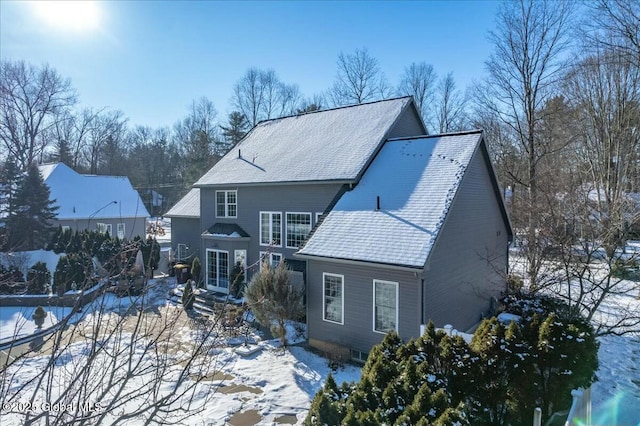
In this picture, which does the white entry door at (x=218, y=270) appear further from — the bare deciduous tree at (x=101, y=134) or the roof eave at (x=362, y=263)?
the bare deciduous tree at (x=101, y=134)

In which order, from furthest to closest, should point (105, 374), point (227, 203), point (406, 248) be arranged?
point (227, 203) → point (406, 248) → point (105, 374)

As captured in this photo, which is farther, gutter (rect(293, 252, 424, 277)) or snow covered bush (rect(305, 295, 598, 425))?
gutter (rect(293, 252, 424, 277))

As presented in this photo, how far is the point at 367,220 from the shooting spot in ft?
40.8

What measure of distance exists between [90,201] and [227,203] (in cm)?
1785

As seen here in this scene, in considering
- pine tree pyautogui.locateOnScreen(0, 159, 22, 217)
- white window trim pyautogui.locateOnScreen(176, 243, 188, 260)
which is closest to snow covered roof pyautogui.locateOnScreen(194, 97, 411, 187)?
white window trim pyautogui.locateOnScreen(176, 243, 188, 260)

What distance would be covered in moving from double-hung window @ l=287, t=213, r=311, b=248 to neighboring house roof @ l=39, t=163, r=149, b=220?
17.4 meters

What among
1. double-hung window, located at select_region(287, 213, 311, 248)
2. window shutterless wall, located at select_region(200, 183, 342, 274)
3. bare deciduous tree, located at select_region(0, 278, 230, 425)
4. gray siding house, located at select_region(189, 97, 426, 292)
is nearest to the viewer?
bare deciduous tree, located at select_region(0, 278, 230, 425)

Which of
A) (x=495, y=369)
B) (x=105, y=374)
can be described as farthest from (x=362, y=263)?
(x=105, y=374)

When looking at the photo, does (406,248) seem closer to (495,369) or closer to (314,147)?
(495,369)

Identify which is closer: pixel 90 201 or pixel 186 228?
pixel 186 228

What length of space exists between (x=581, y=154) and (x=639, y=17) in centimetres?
1086

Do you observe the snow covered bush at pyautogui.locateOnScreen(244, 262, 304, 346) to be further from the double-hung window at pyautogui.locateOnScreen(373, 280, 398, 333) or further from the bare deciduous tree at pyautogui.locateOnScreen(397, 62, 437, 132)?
the bare deciduous tree at pyautogui.locateOnScreen(397, 62, 437, 132)

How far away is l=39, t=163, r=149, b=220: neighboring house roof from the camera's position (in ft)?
94.2

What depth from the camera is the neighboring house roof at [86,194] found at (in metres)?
28.7
